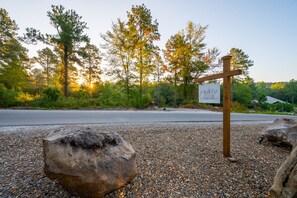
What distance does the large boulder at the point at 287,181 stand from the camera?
1.34m

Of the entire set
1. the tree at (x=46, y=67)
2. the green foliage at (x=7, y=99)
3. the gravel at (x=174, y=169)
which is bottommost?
the gravel at (x=174, y=169)

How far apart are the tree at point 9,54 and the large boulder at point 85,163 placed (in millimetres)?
16326

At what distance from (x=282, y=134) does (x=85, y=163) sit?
163 inches

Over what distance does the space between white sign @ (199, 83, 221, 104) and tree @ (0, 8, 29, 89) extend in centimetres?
1694

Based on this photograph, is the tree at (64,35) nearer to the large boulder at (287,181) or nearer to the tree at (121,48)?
the tree at (121,48)

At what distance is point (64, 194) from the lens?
158 cm

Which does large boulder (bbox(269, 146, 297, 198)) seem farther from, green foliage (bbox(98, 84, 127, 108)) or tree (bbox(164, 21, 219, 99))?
tree (bbox(164, 21, 219, 99))

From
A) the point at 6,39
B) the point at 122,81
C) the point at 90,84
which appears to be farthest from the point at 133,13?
the point at 6,39

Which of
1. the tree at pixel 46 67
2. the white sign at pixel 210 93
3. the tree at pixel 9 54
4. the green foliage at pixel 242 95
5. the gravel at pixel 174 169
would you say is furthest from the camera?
the green foliage at pixel 242 95

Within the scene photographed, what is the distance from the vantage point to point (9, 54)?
40.9ft

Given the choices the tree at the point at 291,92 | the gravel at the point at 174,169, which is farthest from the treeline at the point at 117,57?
the tree at the point at 291,92

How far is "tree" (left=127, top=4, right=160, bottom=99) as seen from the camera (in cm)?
1243


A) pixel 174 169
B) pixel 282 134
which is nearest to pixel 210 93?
pixel 174 169

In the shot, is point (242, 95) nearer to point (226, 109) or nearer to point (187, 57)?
point (187, 57)
